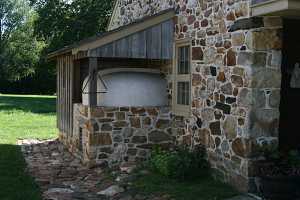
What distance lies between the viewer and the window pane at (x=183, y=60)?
9672 millimetres

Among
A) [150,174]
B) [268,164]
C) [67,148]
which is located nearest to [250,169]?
[268,164]

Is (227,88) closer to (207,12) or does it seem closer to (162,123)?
(207,12)

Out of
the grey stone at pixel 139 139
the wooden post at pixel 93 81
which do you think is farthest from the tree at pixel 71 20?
the grey stone at pixel 139 139

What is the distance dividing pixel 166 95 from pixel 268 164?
12.2 ft

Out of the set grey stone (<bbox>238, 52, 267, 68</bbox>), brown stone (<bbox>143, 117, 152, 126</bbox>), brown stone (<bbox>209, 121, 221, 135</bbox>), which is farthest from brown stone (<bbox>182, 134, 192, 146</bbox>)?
grey stone (<bbox>238, 52, 267, 68</bbox>)

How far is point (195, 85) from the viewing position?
29.8 ft

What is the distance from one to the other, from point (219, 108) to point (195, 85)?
1.03 m

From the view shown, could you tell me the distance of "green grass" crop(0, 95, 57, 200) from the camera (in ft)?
26.0

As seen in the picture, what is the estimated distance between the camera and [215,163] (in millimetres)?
8359

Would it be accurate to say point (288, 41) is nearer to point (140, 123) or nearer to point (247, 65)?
point (247, 65)

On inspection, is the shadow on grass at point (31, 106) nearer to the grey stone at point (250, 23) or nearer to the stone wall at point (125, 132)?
the stone wall at point (125, 132)

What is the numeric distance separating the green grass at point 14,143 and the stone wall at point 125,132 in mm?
1523

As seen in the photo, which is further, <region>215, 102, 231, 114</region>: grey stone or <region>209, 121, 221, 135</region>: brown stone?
<region>209, 121, 221, 135</region>: brown stone

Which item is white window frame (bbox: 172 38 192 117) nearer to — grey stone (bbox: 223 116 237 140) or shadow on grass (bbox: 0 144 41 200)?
grey stone (bbox: 223 116 237 140)
